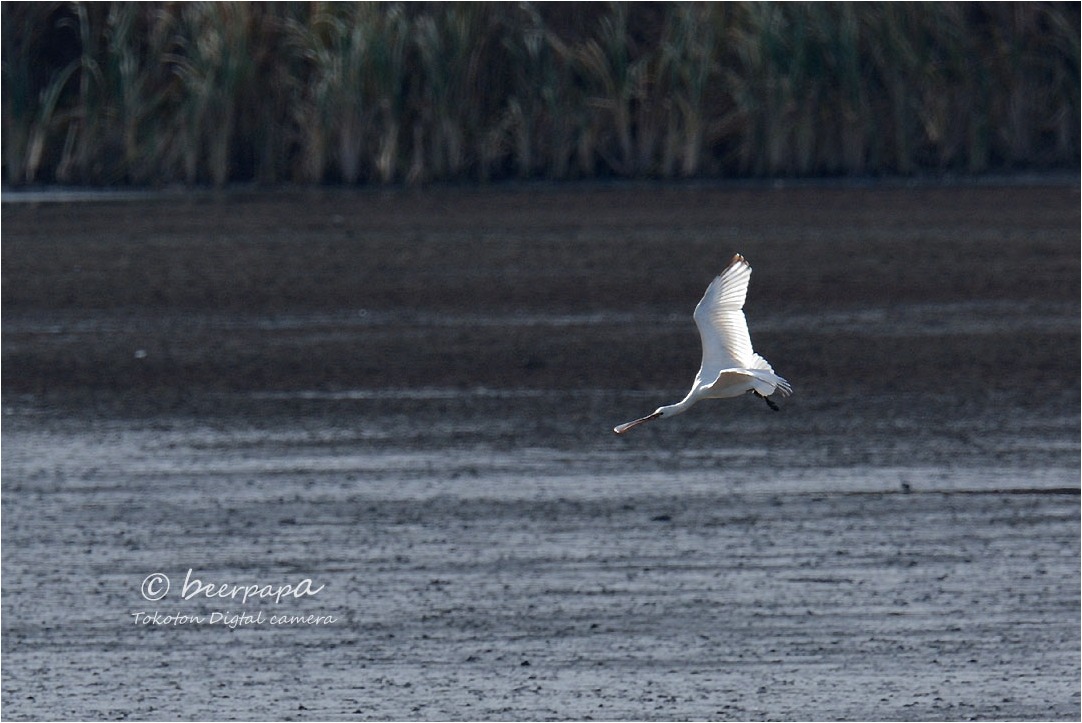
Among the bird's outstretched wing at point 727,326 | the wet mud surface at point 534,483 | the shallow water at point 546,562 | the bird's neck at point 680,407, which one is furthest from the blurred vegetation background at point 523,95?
the bird's neck at point 680,407

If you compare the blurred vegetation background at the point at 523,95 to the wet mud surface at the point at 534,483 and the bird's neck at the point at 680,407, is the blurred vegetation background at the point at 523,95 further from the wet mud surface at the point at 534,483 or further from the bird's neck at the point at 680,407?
the bird's neck at the point at 680,407

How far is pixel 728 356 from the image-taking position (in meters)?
4.69

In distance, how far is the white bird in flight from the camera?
4.40 metres

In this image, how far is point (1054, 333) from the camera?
15.2 metres

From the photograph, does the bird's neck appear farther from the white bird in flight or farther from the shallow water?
the shallow water

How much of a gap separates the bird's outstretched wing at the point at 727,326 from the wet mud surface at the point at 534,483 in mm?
2667

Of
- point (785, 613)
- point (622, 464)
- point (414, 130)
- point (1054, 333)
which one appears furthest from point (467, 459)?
point (414, 130)

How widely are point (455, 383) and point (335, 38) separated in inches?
486

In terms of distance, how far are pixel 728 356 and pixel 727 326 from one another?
15cm

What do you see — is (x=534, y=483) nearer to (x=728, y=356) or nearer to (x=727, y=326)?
(x=727, y=326)

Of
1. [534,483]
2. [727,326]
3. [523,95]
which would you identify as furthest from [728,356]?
[523,95]

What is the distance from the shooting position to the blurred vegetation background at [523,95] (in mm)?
25141

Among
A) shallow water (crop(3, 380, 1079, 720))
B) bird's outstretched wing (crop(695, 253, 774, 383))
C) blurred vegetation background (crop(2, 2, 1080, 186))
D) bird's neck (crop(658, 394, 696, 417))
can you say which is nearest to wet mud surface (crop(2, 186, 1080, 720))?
shallow water (crop(3, 380, 1079, 720))

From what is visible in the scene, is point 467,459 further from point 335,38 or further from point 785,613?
point 335,38
